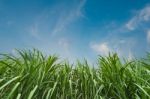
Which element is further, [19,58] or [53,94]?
[19,58]

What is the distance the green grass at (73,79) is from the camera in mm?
3090

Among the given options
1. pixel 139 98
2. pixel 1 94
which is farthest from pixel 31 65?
pixel 139 98

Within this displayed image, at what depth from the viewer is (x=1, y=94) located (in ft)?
10.2

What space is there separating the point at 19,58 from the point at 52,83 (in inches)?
19.8

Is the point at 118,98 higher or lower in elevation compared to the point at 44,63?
lower

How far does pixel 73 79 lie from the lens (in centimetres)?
355

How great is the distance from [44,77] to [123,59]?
41.1 inches

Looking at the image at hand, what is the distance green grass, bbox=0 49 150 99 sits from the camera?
3.09m

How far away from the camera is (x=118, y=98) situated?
10.9 ft

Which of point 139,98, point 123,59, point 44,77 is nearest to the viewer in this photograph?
point 139,98

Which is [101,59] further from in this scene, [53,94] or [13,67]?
[13,67]

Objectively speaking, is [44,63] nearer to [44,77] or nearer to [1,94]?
[44,77]

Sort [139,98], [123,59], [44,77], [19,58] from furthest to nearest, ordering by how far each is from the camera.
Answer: [123,59] → [19,58] → [44,77] → [139,98]

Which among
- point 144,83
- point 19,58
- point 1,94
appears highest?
point 19,58
